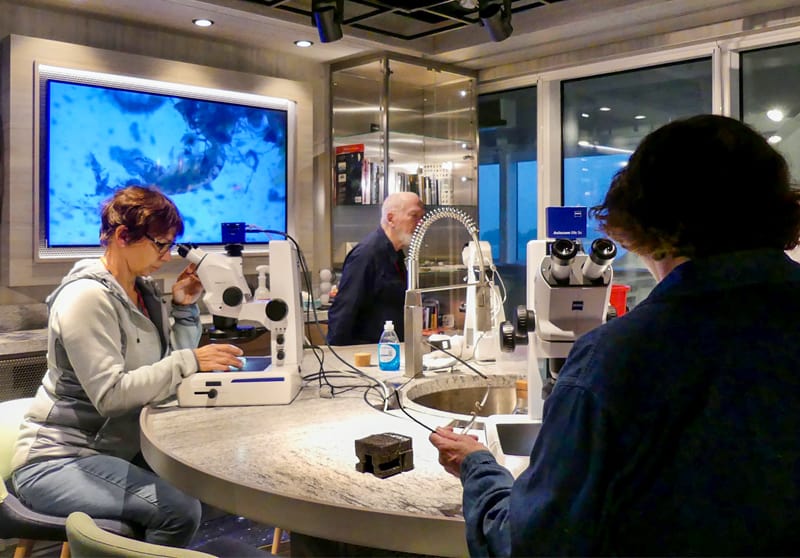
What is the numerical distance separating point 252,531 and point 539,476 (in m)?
2.67

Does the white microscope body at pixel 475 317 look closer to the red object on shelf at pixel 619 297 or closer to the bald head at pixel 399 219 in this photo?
the red object on shelf at pixel 619 297

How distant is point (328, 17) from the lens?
3.29 m

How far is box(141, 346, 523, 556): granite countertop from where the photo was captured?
123 cm

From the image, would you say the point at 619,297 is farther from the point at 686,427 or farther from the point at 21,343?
the point at 21,343

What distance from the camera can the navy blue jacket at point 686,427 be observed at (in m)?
0.81

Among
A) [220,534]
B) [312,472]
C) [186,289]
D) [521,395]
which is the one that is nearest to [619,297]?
[521,395]

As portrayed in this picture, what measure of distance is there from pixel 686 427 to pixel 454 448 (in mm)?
511

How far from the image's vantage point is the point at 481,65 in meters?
5.41

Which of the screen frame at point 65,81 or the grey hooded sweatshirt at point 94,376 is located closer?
the grey hooded sweatshirt at point 94,376

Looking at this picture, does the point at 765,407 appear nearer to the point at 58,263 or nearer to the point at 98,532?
the point at 98,532

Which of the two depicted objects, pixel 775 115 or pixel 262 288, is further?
pixel 775 115

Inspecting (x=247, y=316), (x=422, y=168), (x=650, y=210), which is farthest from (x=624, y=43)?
(x=650, y=210)

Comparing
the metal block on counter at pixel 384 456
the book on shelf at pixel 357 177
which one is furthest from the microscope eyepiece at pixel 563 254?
the book on shelf at pixel 357 177

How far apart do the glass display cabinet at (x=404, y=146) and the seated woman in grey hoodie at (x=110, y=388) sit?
277 centimetres
